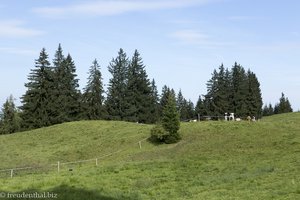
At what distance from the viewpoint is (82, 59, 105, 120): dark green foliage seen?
90.6 metres

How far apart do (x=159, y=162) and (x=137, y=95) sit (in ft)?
197

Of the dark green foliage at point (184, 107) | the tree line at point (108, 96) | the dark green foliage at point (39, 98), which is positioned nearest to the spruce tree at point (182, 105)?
the dark green foliage at point (184, 107)

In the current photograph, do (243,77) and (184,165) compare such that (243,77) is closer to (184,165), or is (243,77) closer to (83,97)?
(83,97)

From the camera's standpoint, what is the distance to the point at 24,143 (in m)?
57.7

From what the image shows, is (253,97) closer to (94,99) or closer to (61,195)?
(94,99)

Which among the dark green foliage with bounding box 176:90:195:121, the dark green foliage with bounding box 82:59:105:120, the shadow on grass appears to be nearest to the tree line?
the dark green foliage with bounding box 82:59:105:120

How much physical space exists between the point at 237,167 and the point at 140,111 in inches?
2586

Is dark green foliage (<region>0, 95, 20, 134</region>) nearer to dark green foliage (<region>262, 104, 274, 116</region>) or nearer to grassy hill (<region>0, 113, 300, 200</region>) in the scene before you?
grassy hill (<region>0, 113, 300, 200</region>)

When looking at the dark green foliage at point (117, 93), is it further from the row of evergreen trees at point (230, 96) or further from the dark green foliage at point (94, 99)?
the row of evergreen trees at point (230, 96)

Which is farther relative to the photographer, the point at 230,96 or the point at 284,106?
the point at 284,106

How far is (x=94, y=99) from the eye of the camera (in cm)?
9094

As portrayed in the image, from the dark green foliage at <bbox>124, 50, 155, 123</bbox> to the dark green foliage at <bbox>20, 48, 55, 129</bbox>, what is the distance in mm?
17547

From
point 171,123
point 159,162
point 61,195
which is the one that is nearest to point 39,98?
point 171,123

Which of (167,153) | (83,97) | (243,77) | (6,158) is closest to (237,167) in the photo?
(167,153)
